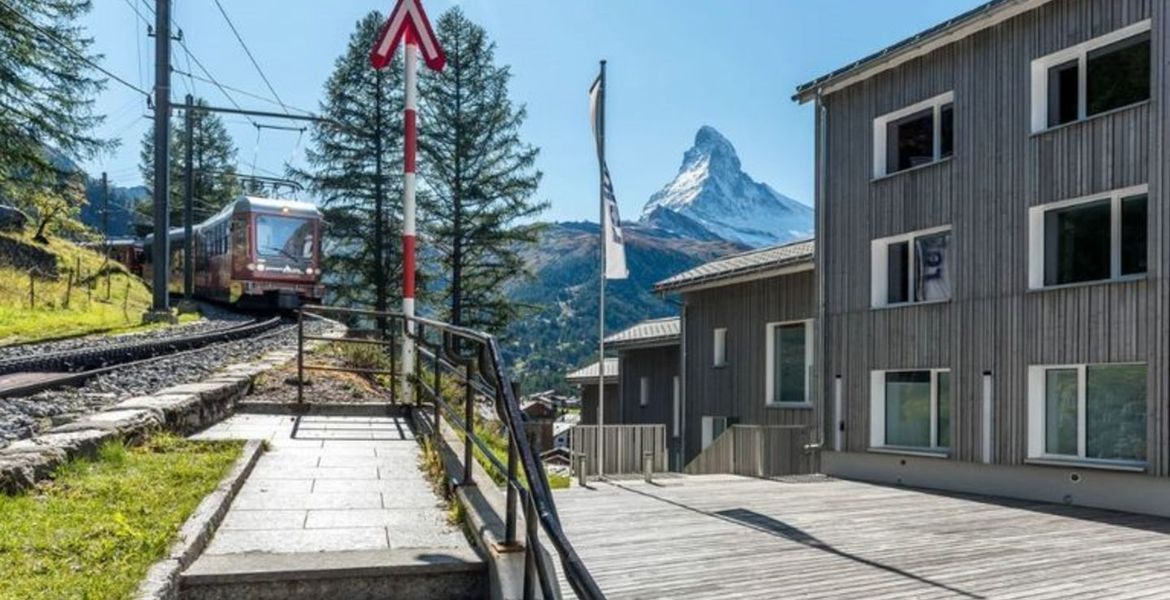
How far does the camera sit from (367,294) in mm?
32438

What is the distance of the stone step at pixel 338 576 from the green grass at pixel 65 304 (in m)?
12.4

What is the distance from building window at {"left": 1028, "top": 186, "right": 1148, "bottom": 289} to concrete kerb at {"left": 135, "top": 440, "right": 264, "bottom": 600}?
32.8 ft

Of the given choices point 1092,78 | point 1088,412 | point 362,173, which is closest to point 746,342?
point 1088,412

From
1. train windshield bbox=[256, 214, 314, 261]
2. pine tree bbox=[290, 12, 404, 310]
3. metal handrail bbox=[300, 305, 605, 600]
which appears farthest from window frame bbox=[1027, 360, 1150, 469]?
pine tree bbox=[290, 12, 404, 310]

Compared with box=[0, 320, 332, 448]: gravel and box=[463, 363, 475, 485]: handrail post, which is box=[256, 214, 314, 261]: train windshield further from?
box=[463, 363, 475, 485]: handrail post

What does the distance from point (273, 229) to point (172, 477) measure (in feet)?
58.7

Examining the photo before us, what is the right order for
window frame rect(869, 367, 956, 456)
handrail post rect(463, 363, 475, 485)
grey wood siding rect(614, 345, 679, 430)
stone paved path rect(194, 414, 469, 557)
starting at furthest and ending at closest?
1. grey wood siding rect(614, 345, 679, 430)
2. window frame rect(869, 367, 956, 456)
3. handrail post rect(463, 363, 475, 485)
4. stone paved path rect(194, 414, 469, 557)

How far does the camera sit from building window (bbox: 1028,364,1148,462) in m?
9.85

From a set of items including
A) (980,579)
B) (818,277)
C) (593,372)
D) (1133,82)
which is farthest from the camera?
(593,372)

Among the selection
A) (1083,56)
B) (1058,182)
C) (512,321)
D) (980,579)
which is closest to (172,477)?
(980,579)

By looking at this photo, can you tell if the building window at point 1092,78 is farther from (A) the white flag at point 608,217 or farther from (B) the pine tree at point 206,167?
(B) the pine tree at point 206,167

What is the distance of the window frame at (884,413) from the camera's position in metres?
12.2

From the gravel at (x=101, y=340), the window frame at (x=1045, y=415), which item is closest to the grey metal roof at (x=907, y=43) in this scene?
the window frame at (x=1045, y=415)

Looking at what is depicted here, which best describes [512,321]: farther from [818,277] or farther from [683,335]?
[818,277]
